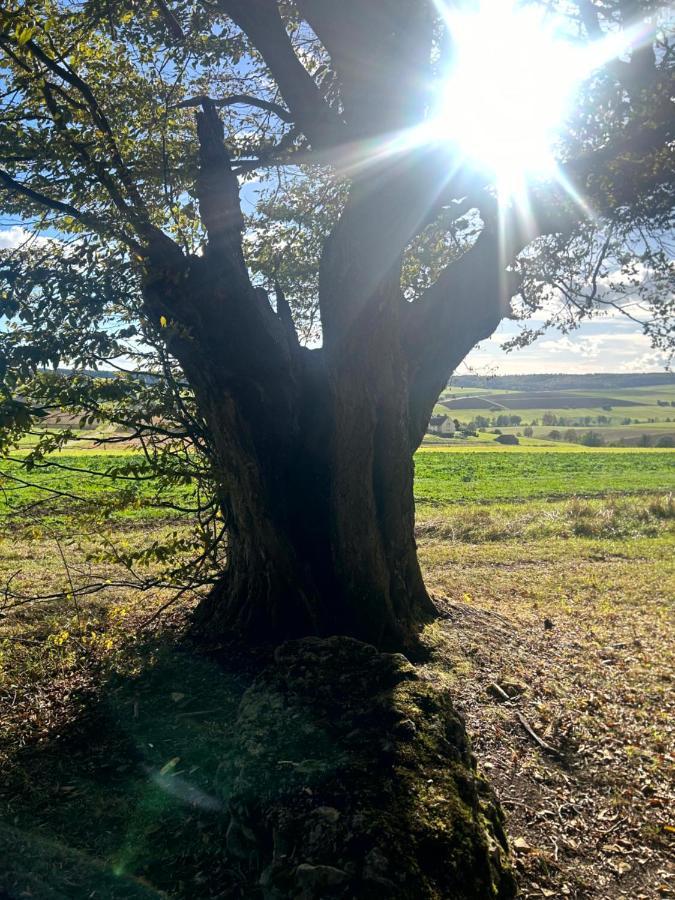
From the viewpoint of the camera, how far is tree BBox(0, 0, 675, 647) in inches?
201

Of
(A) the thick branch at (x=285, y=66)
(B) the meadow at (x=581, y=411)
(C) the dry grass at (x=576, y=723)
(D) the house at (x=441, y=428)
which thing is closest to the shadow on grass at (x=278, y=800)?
(C) the dry grass at (x=576, y=723)

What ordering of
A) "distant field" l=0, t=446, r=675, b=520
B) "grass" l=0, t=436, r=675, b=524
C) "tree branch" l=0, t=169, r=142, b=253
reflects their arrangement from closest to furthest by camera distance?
1. "tree branch" l=0, t=169, r=142, b=253
2. "grass" l=0, t=436, r=675, b=524
3. "distant field" l=0, t=446, r=675, b=520

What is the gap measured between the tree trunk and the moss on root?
172 centimetres

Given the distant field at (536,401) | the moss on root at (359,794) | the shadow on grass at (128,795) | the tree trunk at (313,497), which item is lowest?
the distant field at (536,401)

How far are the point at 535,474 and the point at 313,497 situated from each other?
37742mm

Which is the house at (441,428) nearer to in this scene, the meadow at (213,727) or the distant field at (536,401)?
the distant field at (536,401)

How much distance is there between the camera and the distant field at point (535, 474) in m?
31.0

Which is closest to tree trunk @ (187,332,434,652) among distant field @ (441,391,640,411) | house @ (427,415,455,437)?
house @ (427,415,455,437)

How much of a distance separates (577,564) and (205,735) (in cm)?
1178

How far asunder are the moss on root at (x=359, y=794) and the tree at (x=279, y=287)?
197 centimetres

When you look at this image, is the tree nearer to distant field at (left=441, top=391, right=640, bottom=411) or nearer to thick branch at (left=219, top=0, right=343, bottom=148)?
thick branch at (left=219, top=0, right=343, bottom=148)

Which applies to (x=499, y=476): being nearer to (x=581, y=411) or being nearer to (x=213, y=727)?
(x=213, y=727)

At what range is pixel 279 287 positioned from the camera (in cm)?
618

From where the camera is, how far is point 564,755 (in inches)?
187
